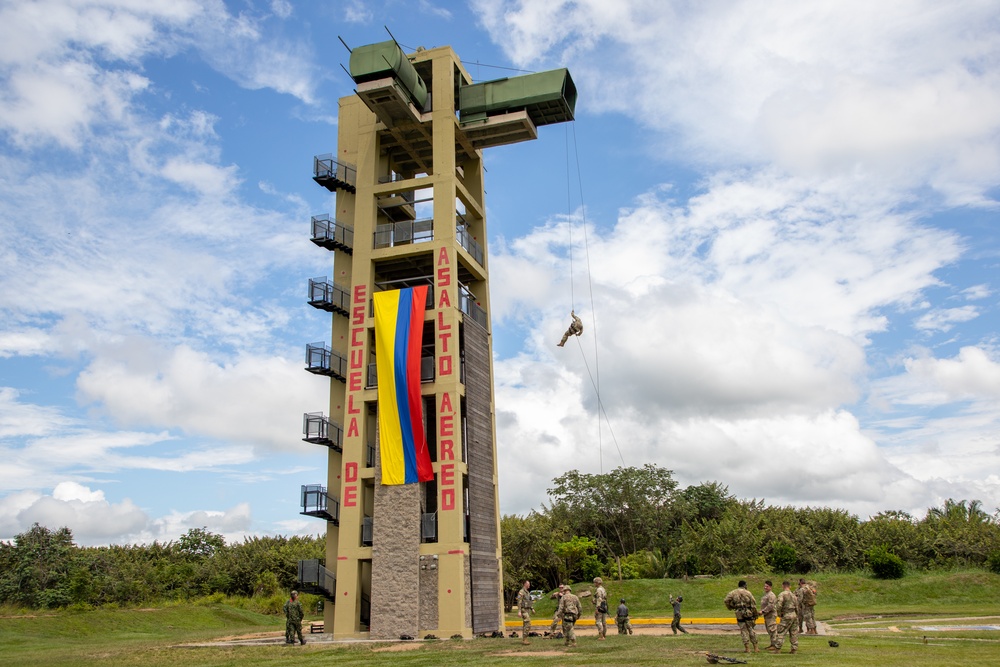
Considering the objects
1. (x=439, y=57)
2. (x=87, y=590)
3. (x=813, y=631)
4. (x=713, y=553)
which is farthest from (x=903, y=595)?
(x=87, y=590)

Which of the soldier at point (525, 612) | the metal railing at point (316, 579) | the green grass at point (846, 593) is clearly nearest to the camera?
the soldier at point (525, 612)

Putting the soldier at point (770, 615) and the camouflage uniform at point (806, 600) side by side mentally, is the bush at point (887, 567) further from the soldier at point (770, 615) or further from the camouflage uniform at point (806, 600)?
the soldier at point (770, 615)

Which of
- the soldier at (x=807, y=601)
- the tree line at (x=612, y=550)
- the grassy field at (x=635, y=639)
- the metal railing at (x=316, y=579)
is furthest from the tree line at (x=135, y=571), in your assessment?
the soldier at (x=807, y=601)

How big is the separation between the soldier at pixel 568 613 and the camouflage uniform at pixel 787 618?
5840 millimetres

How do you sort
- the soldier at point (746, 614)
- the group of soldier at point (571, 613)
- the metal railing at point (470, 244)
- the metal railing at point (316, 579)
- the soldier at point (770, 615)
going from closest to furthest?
the soldier at point (746, 614)
the soldier at point (770, 615)
the group of soldier at point (571, 613)
the metal railing at point (316, 579)
the metal railing at point (470, 244)

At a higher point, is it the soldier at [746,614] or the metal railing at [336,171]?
the metal railing at [336,171]

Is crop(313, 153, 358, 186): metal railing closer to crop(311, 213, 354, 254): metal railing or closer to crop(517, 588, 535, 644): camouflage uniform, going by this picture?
crop(311, 213, 354, 254): metal railing

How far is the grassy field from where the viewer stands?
19266 millimetres

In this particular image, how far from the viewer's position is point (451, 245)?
3650 cm

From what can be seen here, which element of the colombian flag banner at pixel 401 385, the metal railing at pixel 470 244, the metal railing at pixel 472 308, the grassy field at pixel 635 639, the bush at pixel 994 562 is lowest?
the grassy field at pixel 635 639

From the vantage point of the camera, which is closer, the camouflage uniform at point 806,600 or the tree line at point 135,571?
the camouflage uniform at point 806,600

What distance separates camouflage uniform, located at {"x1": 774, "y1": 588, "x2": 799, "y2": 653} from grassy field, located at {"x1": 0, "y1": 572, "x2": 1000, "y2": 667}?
0.50 m

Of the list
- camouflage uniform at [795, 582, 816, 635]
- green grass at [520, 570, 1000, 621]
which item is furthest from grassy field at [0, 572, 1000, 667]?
camouflage uniform at [795, 582, 816, 635]

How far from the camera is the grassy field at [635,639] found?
19266 millimetres
